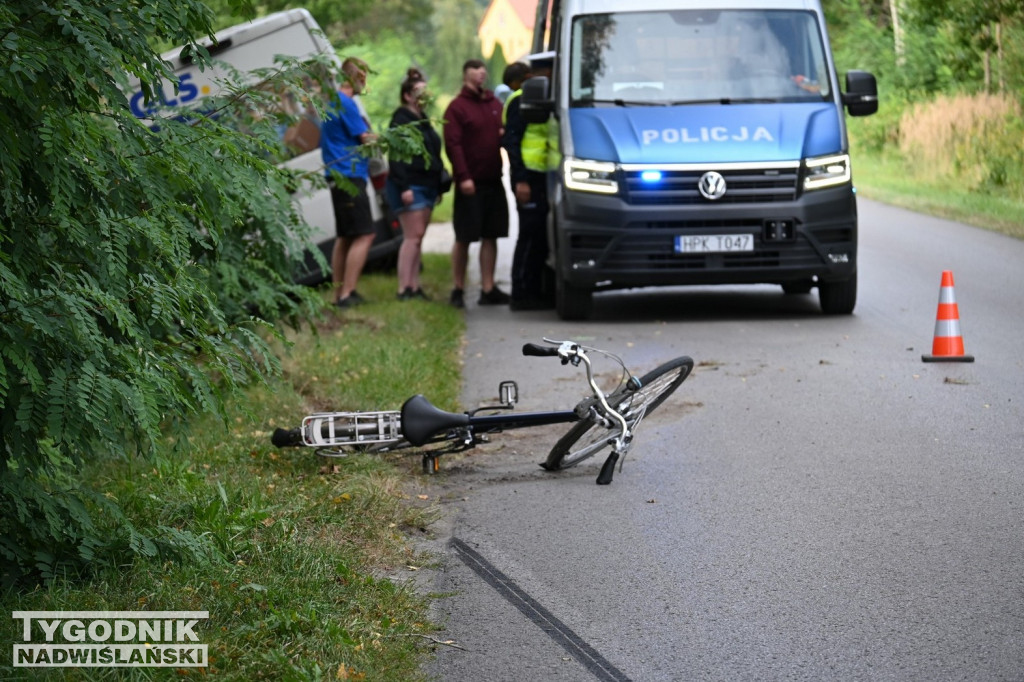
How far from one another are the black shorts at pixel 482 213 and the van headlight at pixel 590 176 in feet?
5.40

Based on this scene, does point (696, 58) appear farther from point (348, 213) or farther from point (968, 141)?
point (968, 141)

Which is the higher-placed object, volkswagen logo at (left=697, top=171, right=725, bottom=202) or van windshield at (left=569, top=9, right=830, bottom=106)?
van windshield at (left=569, top=9, right=830, bottom=106)

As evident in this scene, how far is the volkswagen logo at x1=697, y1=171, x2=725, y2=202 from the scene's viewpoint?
11.7 metres

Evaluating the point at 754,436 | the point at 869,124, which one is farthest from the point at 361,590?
the point at 869,124

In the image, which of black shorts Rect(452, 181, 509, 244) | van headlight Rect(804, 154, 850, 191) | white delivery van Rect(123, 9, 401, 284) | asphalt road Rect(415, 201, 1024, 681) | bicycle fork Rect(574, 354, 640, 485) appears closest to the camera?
asphalt road Rect(415, 201, 1024, 681)

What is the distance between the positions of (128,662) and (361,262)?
883 centimetres

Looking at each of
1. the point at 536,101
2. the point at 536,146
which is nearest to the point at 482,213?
the point at 536,146

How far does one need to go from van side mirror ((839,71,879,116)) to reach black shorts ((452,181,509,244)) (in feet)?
10.1

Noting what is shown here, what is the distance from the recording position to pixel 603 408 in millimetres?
6988

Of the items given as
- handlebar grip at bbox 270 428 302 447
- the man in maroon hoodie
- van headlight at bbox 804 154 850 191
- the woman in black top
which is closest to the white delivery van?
the woman in black top

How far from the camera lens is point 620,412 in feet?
23.4

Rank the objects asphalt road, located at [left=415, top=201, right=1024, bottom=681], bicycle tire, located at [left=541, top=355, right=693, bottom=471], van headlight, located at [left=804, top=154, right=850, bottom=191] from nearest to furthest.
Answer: asphalt road, located at [left=415, top=201, right=1024, bottom=681] < bicycle tire, located at [left=541, top=355, right=693, bottom=471] < van headlight, located at [left=804, top=154, right=850, bottom=191]

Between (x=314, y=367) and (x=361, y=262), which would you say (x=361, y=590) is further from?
(x=361, y=262)

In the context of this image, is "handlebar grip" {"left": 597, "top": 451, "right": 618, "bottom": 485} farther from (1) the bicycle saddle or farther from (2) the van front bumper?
(2) the van front bumper
